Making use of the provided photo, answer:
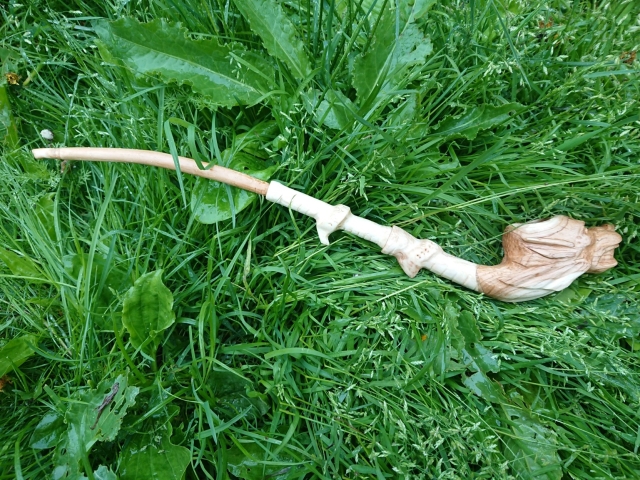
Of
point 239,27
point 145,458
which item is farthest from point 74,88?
point 145,458

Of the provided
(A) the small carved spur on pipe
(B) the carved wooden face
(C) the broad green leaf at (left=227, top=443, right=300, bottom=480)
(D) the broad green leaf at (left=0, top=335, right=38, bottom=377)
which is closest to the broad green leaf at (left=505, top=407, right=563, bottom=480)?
(A) the small carved spur on pipe

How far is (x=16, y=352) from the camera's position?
1.92 metres

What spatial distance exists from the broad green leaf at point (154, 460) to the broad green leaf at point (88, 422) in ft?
0.45

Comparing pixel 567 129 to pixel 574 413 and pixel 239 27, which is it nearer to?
pixel 574 413

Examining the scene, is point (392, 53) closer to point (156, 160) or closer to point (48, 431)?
point (156, 160)

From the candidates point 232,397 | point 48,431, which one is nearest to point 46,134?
point 48,431

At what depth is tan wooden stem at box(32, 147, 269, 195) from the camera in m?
1.91

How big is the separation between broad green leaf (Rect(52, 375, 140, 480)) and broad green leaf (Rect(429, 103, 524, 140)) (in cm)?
161

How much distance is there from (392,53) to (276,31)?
51 centimetres

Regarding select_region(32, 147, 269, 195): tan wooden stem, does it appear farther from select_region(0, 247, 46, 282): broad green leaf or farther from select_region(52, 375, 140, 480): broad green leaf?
select_region(52, 375, 140, 480): broad green leaf

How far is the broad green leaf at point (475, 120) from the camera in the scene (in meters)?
1.97

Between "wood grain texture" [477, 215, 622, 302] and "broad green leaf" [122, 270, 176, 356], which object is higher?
"wood grain texture" [477, 215, 622, 302]

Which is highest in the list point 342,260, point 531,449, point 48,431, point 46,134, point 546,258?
point 546,258

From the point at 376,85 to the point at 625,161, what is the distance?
3.75ft
